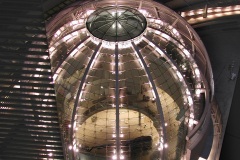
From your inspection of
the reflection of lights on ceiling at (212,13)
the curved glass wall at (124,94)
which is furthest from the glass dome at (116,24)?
the reflection of lights on ceiling at (212,13)

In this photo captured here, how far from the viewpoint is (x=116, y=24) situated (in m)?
20.0

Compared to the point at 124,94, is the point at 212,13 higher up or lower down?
higher up

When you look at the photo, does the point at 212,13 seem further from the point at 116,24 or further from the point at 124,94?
the point at 124,94

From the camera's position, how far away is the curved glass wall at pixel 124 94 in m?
19.4

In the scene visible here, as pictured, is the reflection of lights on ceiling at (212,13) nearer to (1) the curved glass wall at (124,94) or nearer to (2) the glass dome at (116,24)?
(1) the curved glass wall at (124,94)

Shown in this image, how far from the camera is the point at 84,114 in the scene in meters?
19.9

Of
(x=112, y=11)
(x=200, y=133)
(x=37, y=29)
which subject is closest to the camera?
(x=37, y=29)

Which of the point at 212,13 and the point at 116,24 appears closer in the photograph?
the point at 116,24

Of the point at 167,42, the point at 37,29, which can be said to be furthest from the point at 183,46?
the point at 37,29

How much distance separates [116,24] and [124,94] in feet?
11.1

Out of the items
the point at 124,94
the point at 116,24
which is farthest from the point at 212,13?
the point at 124,94

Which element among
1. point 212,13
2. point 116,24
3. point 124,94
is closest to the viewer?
point 124,94

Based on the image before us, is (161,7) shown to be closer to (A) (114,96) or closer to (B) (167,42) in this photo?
(B) (167,42)

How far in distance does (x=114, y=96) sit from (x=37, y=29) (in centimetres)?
674
